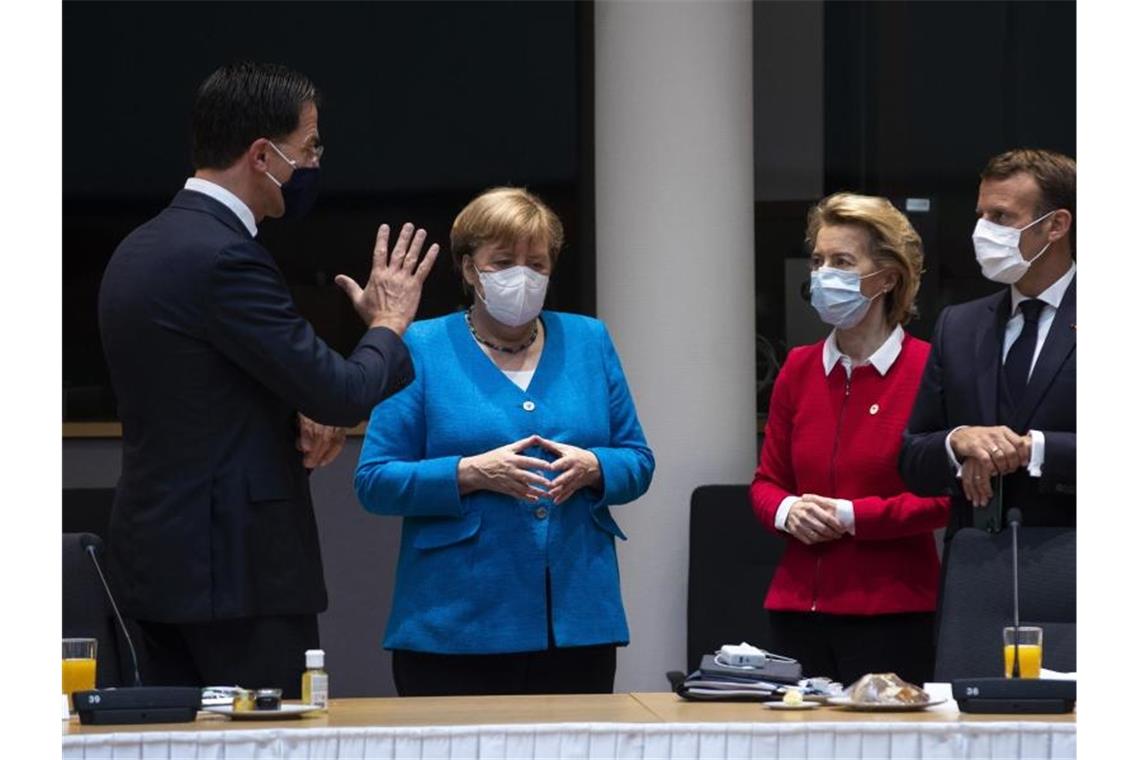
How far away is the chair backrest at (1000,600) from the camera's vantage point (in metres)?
2.92

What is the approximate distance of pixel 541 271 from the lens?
344cm

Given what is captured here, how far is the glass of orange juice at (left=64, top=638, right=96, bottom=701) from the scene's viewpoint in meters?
2.62

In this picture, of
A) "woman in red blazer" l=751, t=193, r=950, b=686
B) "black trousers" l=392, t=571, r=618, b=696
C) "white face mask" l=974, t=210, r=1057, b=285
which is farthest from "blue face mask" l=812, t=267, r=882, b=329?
"black trousers" l=392, t=571, r=618, b=696

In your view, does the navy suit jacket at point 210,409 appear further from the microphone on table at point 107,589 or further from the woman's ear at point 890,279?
the woman's ear at point 890,279

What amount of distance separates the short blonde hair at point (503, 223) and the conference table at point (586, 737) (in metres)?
1.22

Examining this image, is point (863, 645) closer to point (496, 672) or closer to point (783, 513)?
point (783, 513)

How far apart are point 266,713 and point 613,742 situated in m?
0.49

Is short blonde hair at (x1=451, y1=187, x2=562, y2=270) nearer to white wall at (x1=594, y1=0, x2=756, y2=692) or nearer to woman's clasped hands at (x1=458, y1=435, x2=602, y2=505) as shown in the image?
woman's clasped hands at (x1=458, y1=435, x2=602, y2=505)

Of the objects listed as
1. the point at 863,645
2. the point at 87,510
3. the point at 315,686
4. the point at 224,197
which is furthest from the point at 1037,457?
the point at 87,510

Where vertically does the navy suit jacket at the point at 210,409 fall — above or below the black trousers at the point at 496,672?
above

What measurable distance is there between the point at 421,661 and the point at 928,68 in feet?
10.0

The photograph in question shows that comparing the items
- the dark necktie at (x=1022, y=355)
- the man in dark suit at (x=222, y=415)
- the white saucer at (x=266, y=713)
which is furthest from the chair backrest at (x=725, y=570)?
the white saucer at (x=266, y=713)
